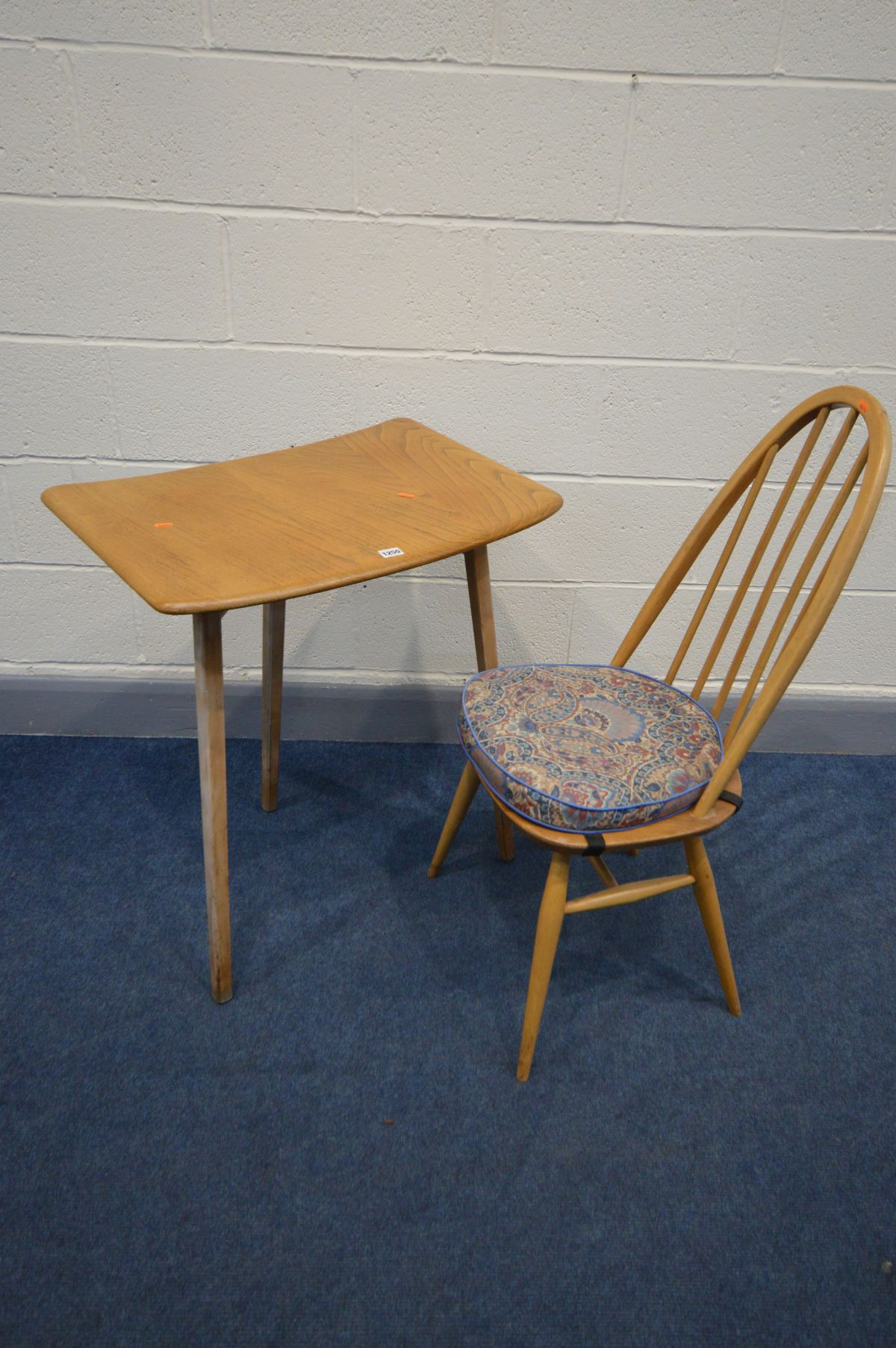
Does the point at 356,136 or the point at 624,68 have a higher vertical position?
the point at 624,68

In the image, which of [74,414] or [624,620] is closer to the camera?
[74,414]

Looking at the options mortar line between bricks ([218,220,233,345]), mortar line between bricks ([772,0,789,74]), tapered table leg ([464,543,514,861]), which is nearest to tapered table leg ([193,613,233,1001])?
tapered table leg ([464,543,514,861])

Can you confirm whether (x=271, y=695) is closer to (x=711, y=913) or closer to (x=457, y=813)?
(x=457, y=813)

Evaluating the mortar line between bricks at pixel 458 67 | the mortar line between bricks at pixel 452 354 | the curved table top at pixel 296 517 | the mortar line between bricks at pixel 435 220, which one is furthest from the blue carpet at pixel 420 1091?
the mortar line between bricks at pixel 458 67

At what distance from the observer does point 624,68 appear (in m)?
1.53

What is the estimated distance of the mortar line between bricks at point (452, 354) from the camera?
1703 millimetres

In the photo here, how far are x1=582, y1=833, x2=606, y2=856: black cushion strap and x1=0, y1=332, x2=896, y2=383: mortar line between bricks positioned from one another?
3.12ft

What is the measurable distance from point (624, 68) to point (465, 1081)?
1.57 m

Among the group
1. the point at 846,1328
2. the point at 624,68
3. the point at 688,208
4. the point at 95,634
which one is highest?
the point at 624,68

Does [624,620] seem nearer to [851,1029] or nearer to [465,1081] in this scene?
[851,1029]

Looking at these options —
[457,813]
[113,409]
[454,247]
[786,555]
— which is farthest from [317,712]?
[786,555]

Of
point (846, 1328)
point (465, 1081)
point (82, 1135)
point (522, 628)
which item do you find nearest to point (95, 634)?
point (522, 628)

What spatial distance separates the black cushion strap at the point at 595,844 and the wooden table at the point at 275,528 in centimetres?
39

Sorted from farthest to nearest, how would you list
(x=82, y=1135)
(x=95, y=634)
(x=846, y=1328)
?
(x=95, y=634) < (x=82, y=1135) < (x=846, y=1328)
